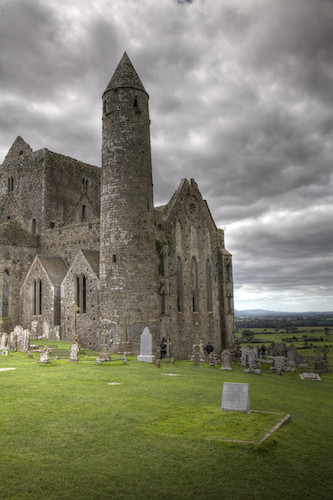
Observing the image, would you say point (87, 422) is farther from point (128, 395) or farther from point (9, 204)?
point (9, 204)

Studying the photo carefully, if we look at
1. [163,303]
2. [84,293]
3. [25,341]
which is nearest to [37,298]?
[84,293]

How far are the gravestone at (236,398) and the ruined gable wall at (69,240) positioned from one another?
24.0m

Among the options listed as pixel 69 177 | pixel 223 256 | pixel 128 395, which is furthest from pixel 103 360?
pixel 69 177

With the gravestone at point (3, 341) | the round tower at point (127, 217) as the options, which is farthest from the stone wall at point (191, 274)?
the gravestone at point (3, 341)

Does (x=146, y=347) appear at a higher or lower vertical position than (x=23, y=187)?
lower

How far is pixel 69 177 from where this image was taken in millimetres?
44656

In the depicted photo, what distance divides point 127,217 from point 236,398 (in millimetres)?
19035

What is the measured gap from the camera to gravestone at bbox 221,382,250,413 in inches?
423

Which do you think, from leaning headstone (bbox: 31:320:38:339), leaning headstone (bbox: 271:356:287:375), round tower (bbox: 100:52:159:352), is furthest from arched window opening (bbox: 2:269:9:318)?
leaning headstone (bbox: 271:356:287:375)

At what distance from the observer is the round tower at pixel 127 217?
27422mm

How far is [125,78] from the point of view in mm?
30375

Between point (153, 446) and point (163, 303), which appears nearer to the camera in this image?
point (153, 446)

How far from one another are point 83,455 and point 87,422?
1965mm

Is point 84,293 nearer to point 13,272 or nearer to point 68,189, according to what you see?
point 13,272
